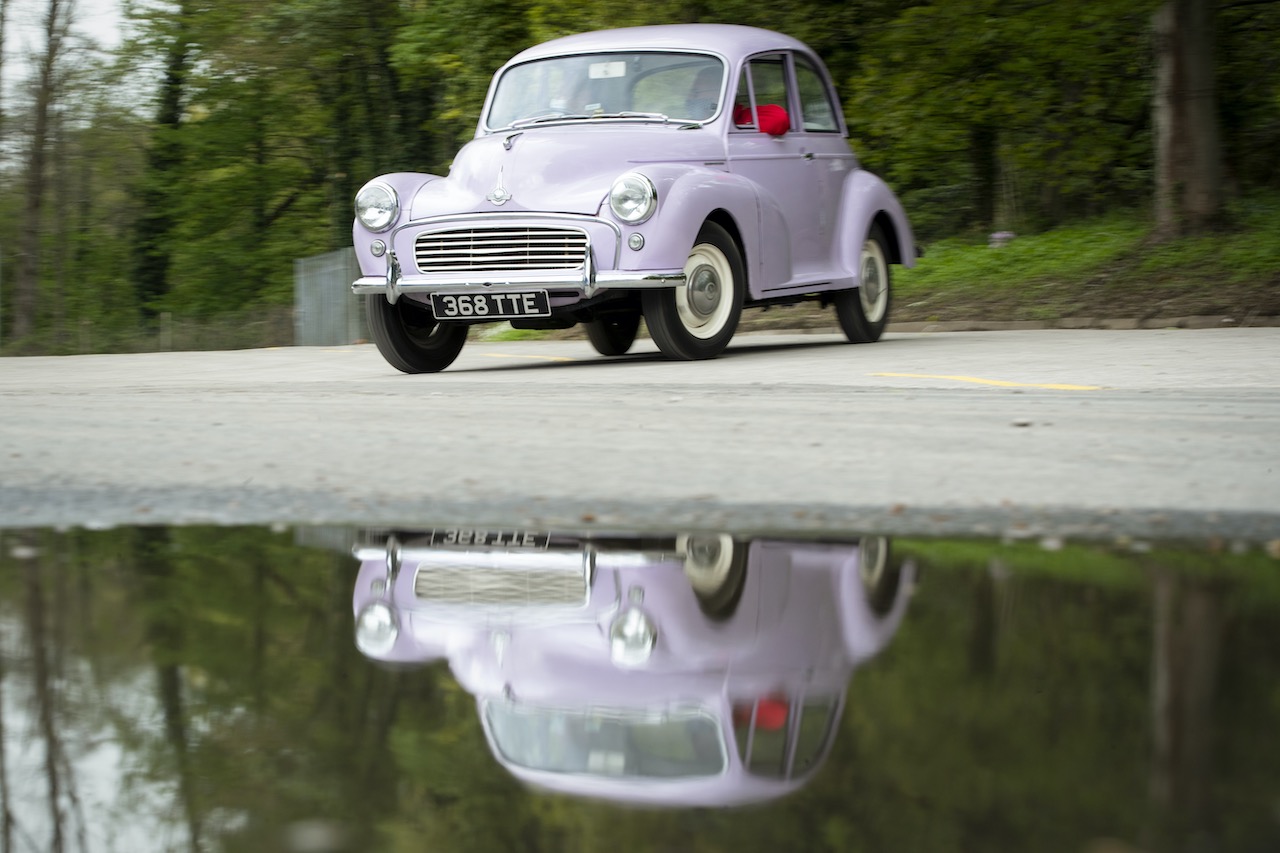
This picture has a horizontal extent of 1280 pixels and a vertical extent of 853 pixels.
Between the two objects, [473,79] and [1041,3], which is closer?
[1041,3]

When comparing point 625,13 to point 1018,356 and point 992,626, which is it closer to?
point 1018,356

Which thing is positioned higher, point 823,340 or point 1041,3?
point 1041,3

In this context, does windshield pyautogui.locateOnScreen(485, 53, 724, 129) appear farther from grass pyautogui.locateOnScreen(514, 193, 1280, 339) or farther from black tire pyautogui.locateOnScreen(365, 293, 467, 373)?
grass pyautogui.locateOnScreen(514, 193, 1280, 339)

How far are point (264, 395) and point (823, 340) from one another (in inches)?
264

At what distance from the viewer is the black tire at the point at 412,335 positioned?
37.7ft

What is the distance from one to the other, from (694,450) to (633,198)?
498 cm

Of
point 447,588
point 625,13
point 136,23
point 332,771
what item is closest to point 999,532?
point 447,588

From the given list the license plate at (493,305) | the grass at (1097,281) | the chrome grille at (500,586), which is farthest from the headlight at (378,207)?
the chrome grille at (500,586)

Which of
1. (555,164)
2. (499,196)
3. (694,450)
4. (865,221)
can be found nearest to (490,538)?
(694,450)

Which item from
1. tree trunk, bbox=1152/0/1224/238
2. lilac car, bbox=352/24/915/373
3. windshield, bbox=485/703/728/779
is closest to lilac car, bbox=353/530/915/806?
windshield, bbox=485/703/728/779

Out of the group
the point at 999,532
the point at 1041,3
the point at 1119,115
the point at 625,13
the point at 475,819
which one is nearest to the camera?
the point at 475,819

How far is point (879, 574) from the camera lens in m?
3.68

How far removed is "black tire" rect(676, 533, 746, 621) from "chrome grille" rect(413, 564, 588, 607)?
0.24 metres

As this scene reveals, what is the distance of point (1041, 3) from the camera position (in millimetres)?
17578
